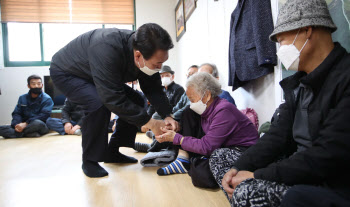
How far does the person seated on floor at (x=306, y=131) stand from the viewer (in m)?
0.68

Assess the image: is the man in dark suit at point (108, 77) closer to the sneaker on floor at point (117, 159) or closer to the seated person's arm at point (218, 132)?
the sneaker on floor at point (117, 159)

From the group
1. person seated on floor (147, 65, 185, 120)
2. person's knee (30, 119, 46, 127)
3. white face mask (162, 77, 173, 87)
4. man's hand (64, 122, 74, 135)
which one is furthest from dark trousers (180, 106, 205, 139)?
person's knee (30, 119, 46, 127)

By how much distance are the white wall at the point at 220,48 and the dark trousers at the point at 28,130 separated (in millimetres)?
2906

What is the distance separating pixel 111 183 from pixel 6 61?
201 inches

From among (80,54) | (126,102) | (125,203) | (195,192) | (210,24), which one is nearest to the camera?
(125,203)

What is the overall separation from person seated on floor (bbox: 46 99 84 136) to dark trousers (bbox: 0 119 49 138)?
15 centimetres

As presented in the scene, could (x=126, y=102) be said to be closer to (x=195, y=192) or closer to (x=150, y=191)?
(x=150, y=191)

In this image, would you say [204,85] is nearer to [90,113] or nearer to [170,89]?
[90,113]

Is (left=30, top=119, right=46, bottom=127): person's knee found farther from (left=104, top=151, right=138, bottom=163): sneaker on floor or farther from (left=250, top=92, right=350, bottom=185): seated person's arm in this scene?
(left=250, top=92, right=350, bottom=185): seated person's arm

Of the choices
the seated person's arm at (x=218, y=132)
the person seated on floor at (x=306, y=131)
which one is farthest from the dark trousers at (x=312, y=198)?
the seated person's arm at (x=218, y=132)

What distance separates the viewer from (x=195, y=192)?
4.38 feet

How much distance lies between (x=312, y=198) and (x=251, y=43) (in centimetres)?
149

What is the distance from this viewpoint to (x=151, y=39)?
1383 millimetres

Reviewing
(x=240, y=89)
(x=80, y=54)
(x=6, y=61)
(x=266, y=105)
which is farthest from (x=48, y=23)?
(x=266, y=105)
